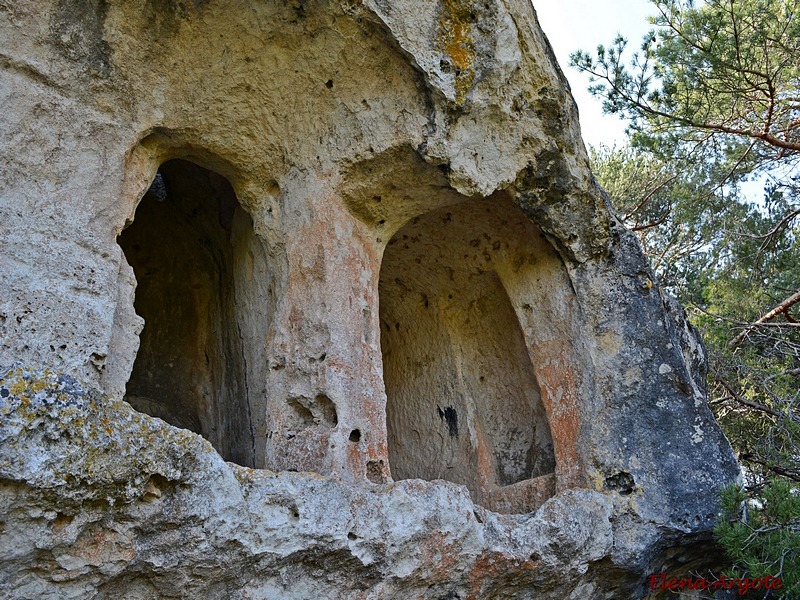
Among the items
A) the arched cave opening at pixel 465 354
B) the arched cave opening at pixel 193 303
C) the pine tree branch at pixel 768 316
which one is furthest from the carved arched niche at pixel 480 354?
the pine tree branch at pixel 768 316

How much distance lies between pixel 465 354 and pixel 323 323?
5.46 ft

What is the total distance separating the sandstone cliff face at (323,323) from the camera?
267cm

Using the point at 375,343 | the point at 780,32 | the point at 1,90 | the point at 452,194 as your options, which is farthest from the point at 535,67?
the point at 780,32

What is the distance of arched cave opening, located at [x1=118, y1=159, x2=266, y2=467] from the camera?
181 inches

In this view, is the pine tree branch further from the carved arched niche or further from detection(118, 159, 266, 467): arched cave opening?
detection(118, 159, 266, 467): arched cave opening

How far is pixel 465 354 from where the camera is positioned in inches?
206

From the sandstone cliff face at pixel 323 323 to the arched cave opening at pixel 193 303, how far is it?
2 centimetres

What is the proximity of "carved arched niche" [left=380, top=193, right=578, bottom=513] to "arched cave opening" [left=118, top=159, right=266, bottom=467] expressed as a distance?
1.02 m

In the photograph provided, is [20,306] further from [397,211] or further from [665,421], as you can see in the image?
[665,421]

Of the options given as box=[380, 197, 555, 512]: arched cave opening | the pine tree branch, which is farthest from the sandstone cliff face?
the pine tree branch

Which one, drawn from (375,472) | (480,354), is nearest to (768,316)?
(480,354)

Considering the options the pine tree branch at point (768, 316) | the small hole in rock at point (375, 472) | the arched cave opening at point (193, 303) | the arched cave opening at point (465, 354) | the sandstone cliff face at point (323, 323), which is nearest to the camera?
the sandstone cliff face at point (323, 323)

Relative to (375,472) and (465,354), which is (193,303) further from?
(375,472)

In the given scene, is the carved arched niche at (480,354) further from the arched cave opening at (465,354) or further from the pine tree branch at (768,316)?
the pine tree branch at (768,316)
